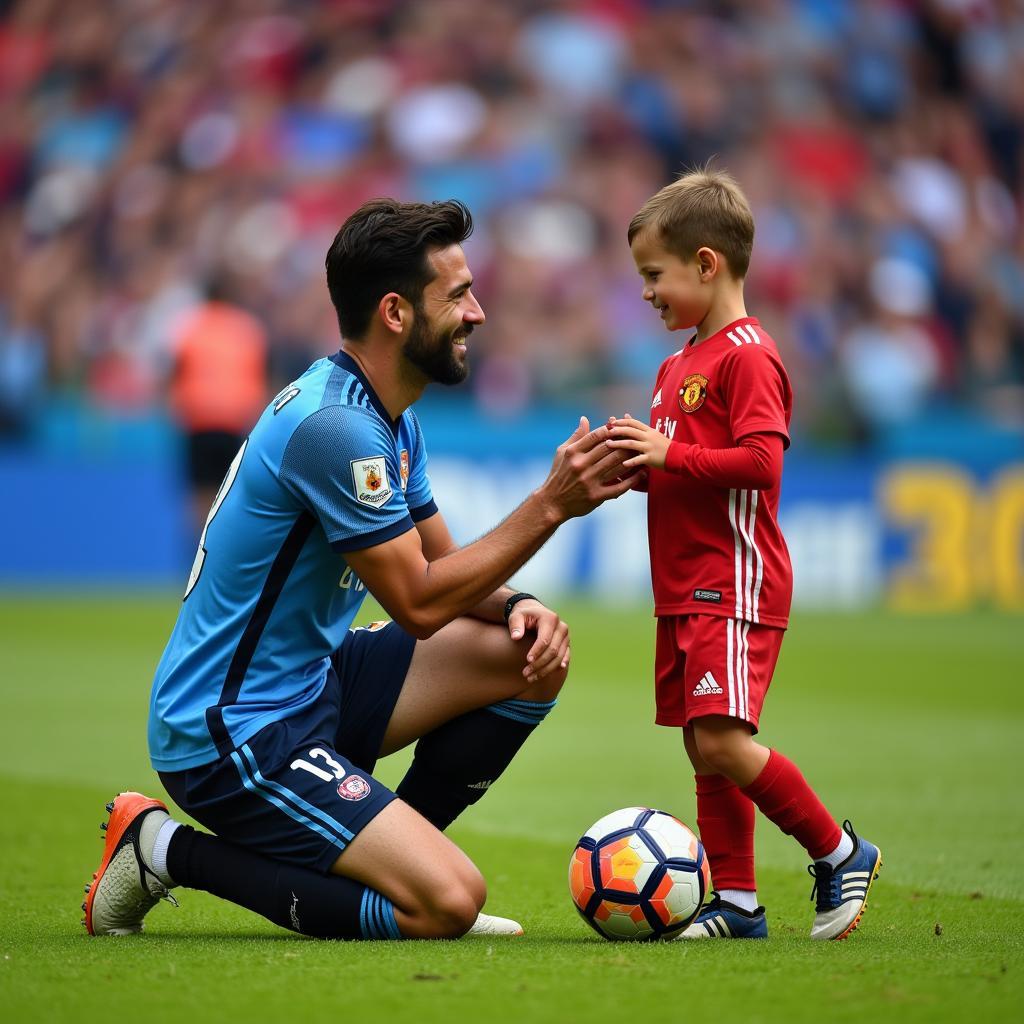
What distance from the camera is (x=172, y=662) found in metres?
3.83

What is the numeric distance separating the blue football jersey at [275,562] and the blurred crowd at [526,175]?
1162cm

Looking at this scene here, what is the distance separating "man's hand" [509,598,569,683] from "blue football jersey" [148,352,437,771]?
1.38 feet

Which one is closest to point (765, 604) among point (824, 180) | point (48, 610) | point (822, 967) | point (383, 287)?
point (822, 967)

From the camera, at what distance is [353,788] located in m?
3.70

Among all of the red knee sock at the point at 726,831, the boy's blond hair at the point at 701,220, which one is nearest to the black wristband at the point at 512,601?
the red knee sock at the point at 726,831

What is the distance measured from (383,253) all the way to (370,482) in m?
0.60

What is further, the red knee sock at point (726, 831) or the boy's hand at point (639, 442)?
the red knee sock at point (726, 831)

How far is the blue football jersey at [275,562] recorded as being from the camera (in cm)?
371

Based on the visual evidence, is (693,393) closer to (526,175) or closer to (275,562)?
(275,562)

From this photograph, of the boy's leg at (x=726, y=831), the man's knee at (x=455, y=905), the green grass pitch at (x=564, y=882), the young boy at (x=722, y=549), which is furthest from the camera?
the boy's leg at (x=726, y=831)

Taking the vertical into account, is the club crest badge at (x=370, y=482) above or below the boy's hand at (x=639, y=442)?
below

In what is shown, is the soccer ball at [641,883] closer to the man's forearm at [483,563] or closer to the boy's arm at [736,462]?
the man's forearm at [483,563]

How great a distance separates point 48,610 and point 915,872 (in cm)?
1004

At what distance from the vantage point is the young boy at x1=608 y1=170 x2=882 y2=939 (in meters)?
3.70
